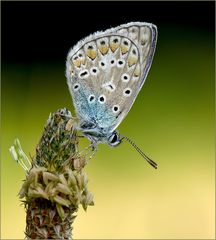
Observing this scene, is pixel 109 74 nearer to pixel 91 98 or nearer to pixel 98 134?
pixel 91 98

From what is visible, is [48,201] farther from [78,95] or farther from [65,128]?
[78,95]

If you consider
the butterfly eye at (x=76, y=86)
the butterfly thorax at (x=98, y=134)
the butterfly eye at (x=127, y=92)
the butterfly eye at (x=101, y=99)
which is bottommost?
the butterfly thorax at (x=98, y=134)

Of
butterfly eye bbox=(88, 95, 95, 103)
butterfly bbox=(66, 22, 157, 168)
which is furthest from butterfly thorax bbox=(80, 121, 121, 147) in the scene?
butterfly eye bbox=(88, 95, 95, 103)

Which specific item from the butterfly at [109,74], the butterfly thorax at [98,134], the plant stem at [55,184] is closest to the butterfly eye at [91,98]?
the butterfly at [109,74]

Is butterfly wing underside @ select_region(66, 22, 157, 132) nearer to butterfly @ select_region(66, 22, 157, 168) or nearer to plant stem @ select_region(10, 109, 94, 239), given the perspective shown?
butterfly @ select_region(66, 22, 157, 168)

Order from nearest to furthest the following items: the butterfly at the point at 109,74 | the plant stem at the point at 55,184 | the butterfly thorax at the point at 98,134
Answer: the plant stem at the point at 55,184, the butterfly thorax at the point at 98,134, the butterfly at the point at 109,74

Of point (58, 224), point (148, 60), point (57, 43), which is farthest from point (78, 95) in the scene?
point (57, 43)

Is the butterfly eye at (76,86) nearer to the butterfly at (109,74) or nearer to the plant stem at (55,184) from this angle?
the butterfly at (109,74)
